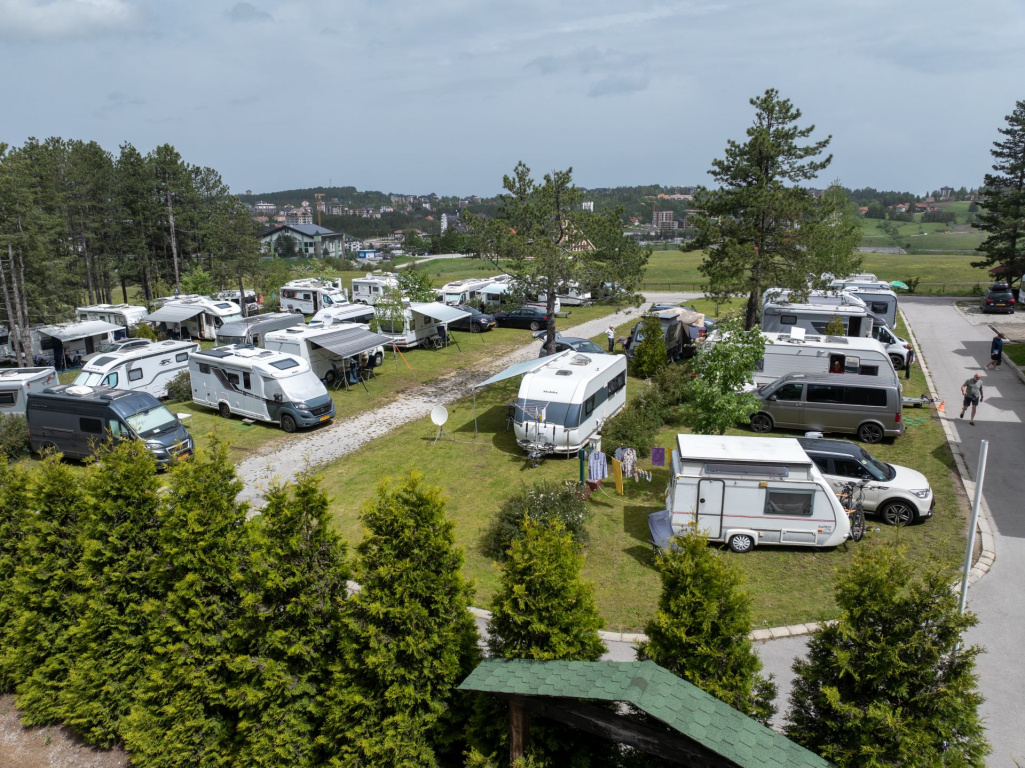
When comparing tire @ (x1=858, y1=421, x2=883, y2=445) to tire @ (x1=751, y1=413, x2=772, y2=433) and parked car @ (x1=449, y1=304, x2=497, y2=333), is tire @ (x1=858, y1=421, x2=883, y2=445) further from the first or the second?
parked car @ (x1=449, y1=304, x2=497, y2=333)

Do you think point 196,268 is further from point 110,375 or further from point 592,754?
point 592,754

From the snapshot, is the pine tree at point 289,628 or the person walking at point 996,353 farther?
the person walking at point 996,353

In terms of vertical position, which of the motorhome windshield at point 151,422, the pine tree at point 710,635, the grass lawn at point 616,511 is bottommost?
the grass lawn at point 616,511

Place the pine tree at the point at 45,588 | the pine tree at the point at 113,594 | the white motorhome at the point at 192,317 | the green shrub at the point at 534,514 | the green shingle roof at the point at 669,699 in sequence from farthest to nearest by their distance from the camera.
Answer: the white motorhome at the point at 192,317, the green shrub at the point at 534,514, the pine tree at the point at 45,588, the pine tree at the point at 113,594, the green shingle roof at the point at 669,699

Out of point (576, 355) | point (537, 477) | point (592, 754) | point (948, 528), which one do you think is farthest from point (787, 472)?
point (576, 355)

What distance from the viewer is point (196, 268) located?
136 feet

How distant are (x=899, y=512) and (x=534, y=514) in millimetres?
6660

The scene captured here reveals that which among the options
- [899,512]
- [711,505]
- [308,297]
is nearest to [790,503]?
[711,505]

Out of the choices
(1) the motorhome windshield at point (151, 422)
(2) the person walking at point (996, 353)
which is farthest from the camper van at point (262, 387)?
(2) the person walking at point (996, 353)

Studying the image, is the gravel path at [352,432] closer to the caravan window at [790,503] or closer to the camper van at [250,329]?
the caravan window at [790,503]

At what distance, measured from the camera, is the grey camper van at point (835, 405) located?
16125 millimetres

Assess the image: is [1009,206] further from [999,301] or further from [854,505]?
[854,505]

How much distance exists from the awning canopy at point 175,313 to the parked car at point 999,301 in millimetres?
39018

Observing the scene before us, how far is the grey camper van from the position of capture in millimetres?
16125
